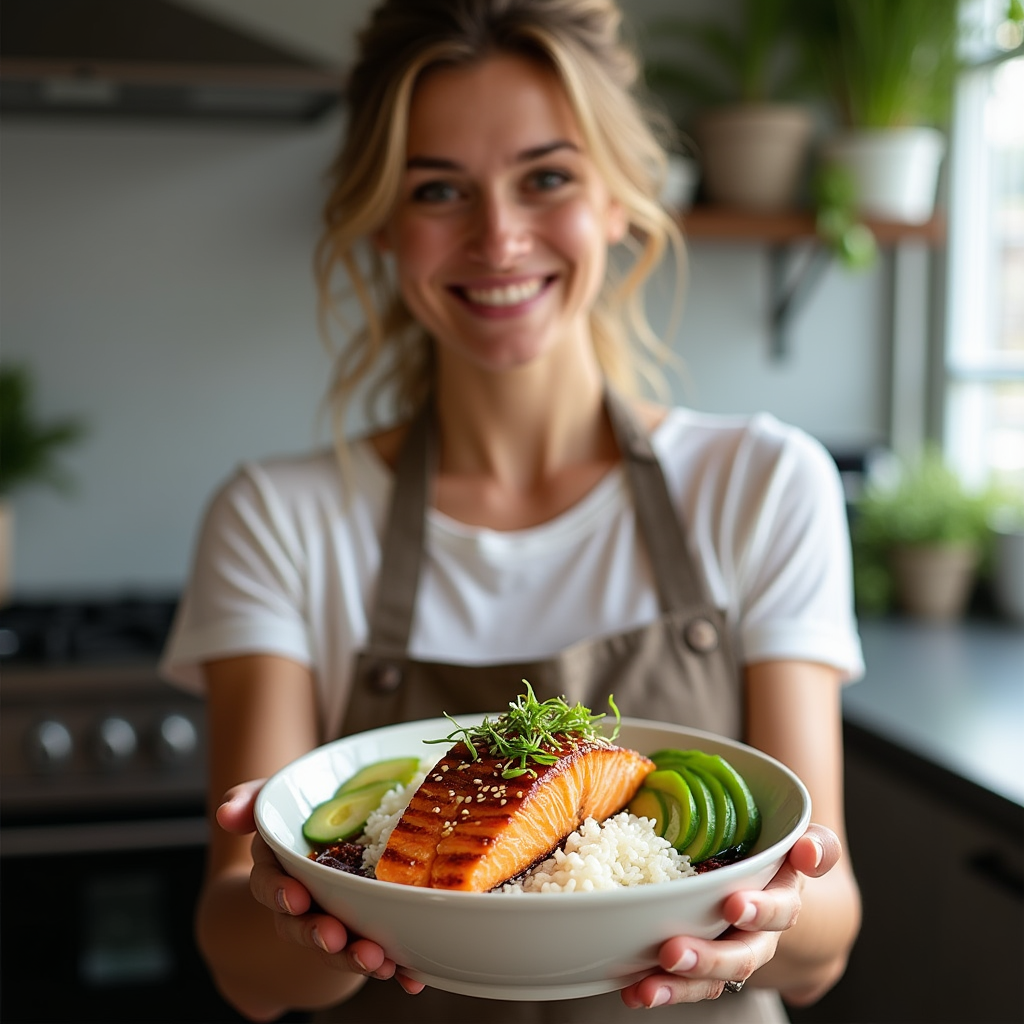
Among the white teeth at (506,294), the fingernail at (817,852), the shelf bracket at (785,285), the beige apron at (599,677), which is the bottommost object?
the beige apron at (599,677)

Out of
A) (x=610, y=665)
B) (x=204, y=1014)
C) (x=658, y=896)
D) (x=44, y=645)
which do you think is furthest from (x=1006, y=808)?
(x=44, y=645)

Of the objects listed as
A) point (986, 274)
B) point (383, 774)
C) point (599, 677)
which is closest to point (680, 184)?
point (986, 274)

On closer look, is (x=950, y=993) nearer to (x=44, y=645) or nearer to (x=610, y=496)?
(x=610, y=496)

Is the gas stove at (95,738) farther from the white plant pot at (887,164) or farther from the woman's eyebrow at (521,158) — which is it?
the white plant pot at (887,164)

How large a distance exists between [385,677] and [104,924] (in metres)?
1.17

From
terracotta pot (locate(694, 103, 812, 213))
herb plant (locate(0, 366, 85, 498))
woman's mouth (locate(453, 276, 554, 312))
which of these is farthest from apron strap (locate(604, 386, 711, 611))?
herb plant (locate(0, 366, 85, 498))

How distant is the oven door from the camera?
2.14 meters

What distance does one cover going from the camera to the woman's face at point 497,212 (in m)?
1.30

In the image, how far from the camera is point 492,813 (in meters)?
0.78

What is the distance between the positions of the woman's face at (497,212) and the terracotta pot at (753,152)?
1503 mm

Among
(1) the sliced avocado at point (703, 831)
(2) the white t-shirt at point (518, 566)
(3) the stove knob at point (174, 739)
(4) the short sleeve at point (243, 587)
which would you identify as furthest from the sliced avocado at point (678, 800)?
(3) the stove knob at point (174, 739)

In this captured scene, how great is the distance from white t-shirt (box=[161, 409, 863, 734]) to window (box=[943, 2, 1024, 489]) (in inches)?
59.4

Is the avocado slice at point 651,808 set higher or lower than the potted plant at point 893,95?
lower

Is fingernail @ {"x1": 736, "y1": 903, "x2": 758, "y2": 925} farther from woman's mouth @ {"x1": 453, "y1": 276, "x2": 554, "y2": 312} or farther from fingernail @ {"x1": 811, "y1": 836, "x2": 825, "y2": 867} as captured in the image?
woman's mouth @ {"x1": 453, "y1": 276, "x2": 554, "y2": 312}
